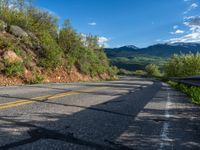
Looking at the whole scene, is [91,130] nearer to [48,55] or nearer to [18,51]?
[18,51]

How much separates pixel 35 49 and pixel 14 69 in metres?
6.27

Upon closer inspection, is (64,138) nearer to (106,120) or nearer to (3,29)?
(106,120)

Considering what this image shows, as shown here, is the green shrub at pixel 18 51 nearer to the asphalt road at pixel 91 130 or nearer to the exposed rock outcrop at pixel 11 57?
the exposed rock outcrop at pixel 11 57

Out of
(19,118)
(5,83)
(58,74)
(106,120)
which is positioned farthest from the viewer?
(58,74)

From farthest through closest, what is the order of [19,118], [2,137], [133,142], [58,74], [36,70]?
[58,74] → [36,70] → [19,118] → [133,142] → [2,137]

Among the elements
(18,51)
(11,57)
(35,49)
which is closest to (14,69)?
(11,57)

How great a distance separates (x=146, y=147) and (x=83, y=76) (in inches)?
1160

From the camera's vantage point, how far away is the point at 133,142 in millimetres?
4371

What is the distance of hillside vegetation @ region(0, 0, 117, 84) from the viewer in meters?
19.8

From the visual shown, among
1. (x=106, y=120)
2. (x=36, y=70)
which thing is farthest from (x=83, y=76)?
(x=106, y=120)

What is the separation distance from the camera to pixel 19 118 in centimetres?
538

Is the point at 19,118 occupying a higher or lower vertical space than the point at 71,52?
lower

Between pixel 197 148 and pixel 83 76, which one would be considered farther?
pixel 83 76

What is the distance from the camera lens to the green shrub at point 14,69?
1844 centimetres
